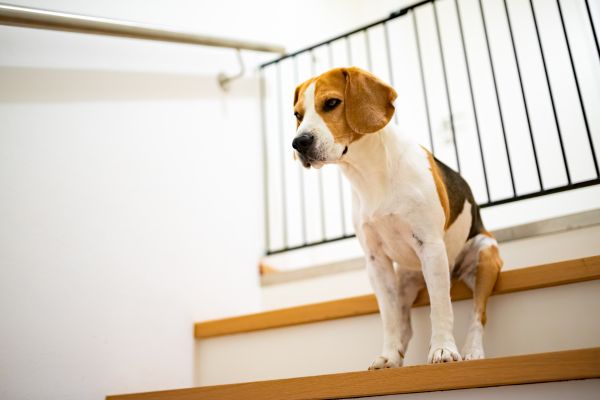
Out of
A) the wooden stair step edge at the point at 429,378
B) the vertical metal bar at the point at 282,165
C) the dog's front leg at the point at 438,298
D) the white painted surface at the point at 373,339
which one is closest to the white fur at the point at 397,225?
the dog's front leg at the point at 438,298

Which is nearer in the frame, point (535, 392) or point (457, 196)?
point (535, 392)

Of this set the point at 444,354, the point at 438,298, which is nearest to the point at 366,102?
the point at 438,298

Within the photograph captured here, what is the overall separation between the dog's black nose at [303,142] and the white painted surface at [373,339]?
0.66 metres

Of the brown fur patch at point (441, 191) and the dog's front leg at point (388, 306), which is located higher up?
the brown fur patch at point (441, 191)

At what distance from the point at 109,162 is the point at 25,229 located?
0.41 metres

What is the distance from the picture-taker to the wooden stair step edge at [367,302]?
1.49 meters

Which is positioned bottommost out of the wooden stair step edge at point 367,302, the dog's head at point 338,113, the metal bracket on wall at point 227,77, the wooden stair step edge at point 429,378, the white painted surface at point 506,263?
the wooden stair step edge at point 429,378

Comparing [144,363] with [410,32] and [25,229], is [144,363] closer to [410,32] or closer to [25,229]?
[25,229]

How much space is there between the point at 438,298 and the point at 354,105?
592 mm

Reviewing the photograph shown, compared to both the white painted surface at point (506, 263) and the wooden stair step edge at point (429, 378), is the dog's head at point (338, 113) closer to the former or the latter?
the wooden stair step edge at point (429, 378)

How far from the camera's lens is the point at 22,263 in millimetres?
1587

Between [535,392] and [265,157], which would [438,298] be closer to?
[535,392]

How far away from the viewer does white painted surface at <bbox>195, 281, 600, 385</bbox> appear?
1.49m

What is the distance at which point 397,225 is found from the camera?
1527mm
